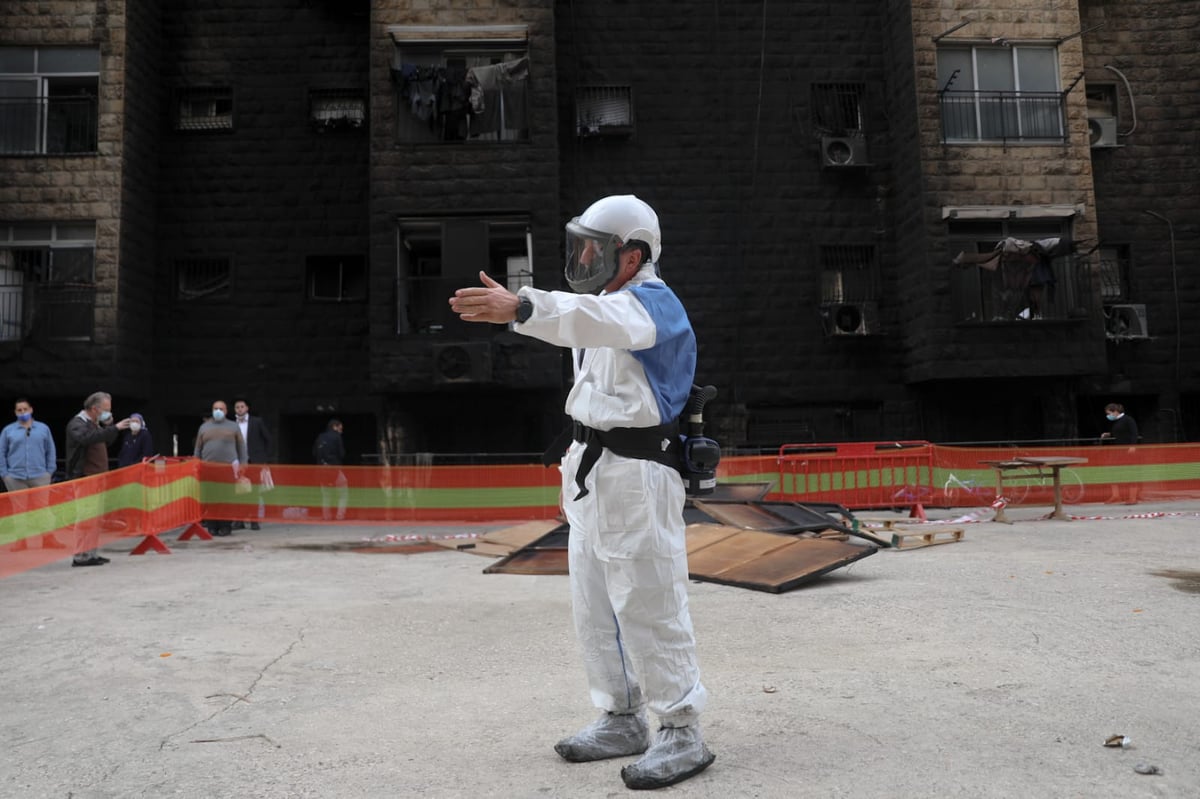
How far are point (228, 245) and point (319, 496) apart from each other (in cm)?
698

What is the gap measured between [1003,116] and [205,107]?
15.2 meters

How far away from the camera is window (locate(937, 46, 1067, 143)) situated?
53.6ft

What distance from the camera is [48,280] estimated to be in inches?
601

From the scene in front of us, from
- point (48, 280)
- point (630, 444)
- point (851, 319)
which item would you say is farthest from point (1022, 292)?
point (48, 280)

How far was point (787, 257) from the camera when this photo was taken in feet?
55.0

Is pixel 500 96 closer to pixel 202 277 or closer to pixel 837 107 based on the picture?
pixel 837 107

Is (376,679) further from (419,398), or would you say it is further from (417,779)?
(419,398)

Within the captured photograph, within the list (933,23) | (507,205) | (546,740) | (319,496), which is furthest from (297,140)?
(546,740)

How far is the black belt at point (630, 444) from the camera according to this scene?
3006 mm

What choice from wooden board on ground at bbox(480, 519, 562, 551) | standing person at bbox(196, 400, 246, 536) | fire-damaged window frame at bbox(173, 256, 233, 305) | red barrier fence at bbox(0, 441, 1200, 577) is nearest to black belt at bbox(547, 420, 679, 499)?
wooden board on ground at bbox(480, 519, 562, 551)

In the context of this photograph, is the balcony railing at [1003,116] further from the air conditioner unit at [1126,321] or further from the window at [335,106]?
the window at [335,106]

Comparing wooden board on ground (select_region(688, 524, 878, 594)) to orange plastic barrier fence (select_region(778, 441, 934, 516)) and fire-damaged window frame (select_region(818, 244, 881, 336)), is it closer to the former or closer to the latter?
orange plastic barrier fence (select_region(778, 441, 934, 516))

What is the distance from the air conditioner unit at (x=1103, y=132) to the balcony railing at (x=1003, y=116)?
1614 mm

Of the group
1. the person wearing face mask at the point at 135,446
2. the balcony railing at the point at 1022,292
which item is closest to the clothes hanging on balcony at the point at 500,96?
the person wearing face mask at the point at 135,446
